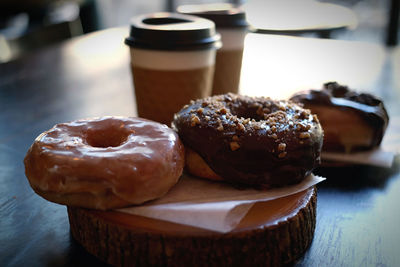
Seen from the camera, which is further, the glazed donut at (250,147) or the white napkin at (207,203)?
the glazed donut at (250,147)

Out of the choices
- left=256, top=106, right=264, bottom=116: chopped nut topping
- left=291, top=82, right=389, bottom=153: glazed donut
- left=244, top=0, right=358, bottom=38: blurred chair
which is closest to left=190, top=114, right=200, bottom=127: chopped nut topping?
left=256, top=106, right=264, bottom=116: chopped nut topping

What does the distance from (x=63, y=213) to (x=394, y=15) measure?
138 inches

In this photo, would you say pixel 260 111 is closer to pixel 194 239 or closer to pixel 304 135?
pixel 304 135

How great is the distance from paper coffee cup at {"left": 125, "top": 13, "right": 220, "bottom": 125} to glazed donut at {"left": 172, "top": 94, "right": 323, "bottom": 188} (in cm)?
38

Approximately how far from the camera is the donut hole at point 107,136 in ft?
3.39

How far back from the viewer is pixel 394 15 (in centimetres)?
349

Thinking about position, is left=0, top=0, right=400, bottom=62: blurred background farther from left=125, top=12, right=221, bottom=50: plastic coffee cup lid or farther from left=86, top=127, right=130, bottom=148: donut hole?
left=86, top=127, right=130, bottom=148: donut hole

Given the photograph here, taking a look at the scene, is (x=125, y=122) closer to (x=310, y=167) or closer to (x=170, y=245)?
(x=170, y=245)

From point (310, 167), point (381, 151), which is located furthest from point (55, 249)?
point (381, 151)

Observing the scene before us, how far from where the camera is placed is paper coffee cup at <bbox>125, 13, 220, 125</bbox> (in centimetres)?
137

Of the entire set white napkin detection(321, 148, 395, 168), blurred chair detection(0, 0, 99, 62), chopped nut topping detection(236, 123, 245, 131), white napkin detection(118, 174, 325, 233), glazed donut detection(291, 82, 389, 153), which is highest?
chopped nut topping detection(236, 123, 245, 131)

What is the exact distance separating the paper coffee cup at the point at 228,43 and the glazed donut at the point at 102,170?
0.87 metres

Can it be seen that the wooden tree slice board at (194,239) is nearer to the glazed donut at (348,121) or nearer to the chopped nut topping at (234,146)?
the chopped nut topping at (234,146)

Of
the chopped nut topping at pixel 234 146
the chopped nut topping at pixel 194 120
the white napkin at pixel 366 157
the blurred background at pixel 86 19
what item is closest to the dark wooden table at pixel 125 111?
the white napkin at pixel 366 157
